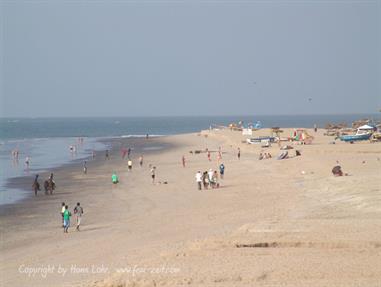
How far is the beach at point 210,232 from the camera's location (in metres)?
10.6

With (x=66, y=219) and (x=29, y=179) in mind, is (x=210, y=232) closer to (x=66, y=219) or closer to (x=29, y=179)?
(x=66, y=219)

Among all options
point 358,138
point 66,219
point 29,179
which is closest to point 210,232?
point 66,219

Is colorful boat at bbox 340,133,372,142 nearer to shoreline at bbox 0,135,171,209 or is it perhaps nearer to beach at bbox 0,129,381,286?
beach at bbox 0,129,381,286

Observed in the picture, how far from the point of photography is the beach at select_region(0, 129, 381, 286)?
418 inches

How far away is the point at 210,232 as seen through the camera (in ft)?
52.1

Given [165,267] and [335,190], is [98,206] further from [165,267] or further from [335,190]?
[165,267]

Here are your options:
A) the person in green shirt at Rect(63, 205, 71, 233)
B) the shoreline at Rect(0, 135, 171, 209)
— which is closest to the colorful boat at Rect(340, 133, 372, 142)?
the shoreline at Rect(0, 135, 171, 209)

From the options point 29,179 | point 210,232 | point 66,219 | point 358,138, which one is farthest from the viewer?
point 358,138

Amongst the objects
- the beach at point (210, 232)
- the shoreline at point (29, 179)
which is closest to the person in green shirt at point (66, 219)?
the beach at point (210, 232)

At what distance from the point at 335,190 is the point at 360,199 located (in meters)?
3.13

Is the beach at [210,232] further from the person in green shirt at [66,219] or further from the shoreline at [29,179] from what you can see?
the shoreline at [29,179]

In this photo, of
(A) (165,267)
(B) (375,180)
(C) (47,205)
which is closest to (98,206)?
(C) (47,205)

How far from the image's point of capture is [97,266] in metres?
13.0

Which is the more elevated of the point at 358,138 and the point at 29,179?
the point at 358,138
